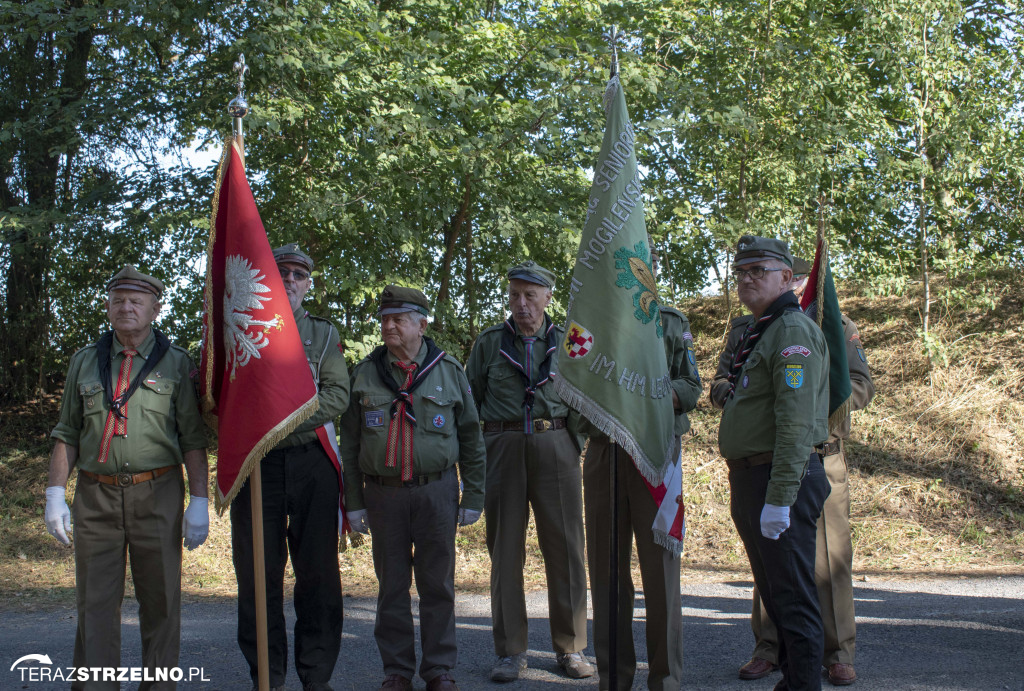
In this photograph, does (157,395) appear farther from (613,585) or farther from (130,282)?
(613,585)

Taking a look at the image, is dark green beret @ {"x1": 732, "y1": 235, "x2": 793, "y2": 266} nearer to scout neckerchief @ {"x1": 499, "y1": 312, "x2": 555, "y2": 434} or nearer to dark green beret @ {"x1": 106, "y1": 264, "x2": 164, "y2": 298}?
scout neckerchief @ {"x1": 499, "y1": 312, "x2": 555, "y2": 434}

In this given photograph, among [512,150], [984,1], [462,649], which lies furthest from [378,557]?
[984,1]

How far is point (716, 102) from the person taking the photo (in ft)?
35.8

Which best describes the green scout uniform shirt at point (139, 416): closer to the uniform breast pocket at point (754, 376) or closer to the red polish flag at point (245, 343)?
the red polish flag at point (245, 343)

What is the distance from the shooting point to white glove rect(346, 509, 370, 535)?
15.9 feet

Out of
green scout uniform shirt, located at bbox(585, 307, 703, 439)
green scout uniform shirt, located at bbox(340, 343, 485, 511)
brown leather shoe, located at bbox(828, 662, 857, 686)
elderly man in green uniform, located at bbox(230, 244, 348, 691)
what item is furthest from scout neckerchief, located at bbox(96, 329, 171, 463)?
brown leather shoe, located at bbox(828, 662, 857, 686)

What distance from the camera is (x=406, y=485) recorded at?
15.6 ft

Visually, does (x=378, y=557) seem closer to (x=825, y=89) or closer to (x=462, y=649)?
(x=462, y=649)

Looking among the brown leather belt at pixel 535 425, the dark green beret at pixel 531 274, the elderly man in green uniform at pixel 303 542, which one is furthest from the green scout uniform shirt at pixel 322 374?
the dark green beret at pixel 531 274

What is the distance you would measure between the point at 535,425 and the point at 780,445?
175 centimetres

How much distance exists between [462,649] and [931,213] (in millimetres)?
9835

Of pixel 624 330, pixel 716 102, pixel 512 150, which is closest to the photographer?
pixel 624 330

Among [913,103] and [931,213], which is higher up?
[913,103]

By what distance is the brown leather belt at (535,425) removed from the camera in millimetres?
5336
